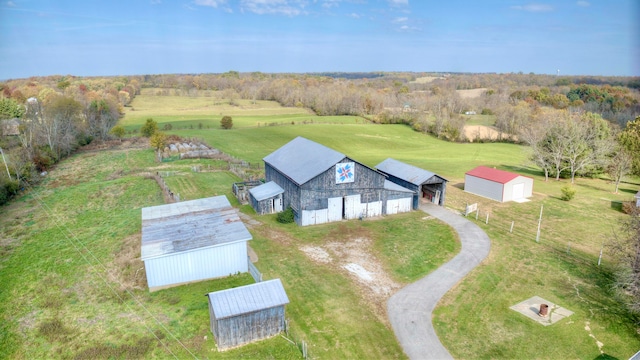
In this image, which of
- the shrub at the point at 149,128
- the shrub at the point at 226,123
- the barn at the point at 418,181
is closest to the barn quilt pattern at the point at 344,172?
the barn at the point at 418,181

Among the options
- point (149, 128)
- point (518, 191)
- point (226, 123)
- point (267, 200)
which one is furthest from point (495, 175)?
point (226, 123)

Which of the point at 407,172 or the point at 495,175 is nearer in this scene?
the point at 407,172

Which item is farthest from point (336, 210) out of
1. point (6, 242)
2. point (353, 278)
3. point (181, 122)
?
point (181, 122)

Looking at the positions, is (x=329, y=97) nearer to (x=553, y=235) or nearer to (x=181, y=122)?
(x=181, y=122)

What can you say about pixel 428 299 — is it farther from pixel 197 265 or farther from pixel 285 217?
pixel 285 217

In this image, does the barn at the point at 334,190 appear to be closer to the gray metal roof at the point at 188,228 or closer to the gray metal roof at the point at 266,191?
the gray metal roof at the point at 266,191
